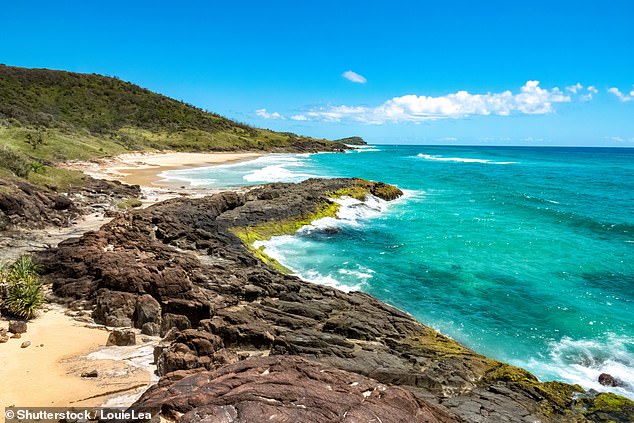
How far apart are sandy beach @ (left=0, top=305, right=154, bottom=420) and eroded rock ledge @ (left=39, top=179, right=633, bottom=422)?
0.88 meters

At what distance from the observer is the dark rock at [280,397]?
6309mm

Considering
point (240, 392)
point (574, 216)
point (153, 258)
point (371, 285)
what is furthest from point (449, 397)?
point (574, 216)

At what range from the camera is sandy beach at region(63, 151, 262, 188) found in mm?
46469

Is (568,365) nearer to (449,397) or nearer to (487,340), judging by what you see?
(487,340)

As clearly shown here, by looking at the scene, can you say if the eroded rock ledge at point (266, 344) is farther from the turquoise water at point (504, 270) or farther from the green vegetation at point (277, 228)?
the turquoise water at point (504, 270)

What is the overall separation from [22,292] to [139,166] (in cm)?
5302

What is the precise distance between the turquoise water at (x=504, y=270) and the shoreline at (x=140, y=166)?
8.67m

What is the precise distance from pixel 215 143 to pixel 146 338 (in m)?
98.1

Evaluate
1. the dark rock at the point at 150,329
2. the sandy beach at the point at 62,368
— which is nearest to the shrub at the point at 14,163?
the sandy beach at the point at 62,368

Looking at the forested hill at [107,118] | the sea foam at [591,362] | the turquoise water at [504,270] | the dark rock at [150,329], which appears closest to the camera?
the dark rock at [150,329]

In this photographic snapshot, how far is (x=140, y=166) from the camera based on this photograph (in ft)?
204

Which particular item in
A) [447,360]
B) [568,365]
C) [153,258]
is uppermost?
[153,258]

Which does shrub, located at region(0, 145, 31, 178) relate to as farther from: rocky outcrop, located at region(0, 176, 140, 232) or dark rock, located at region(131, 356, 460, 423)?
dark rock, located at region(131, 356, 460, 423)

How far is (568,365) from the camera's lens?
47.9 ft
